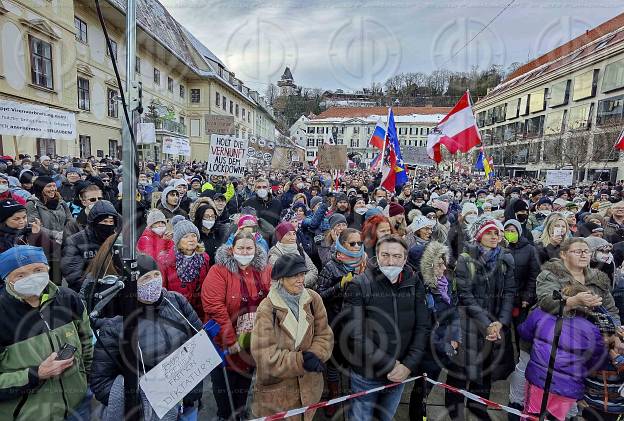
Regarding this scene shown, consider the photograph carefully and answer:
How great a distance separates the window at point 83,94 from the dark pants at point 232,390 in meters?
22.8

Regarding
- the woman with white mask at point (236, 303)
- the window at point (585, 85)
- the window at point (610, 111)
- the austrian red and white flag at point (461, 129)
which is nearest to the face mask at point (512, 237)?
the woman with white mask at point (236, 303)

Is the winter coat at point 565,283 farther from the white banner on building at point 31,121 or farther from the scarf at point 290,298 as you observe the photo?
the white banner on building at point 31,121

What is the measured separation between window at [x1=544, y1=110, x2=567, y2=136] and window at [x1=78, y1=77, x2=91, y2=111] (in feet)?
133

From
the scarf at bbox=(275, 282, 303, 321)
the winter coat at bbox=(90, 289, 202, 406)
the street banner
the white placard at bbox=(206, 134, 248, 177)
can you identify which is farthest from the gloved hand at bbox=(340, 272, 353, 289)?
the street banner

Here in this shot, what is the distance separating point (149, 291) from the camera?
238cm

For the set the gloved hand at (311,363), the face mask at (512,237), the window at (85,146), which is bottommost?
the gloved hand at (311,363)

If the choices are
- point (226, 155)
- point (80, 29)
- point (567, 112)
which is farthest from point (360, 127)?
point (226, 155)

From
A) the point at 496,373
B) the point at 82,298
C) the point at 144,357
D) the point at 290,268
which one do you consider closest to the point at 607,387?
the point at 496,373

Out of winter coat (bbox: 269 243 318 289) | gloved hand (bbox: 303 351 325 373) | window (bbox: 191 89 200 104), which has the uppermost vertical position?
window (bbox: 191 89 200 104)

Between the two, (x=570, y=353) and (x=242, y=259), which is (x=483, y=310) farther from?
(x=242, y=259)

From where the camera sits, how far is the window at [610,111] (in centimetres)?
2933

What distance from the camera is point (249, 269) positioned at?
3.19 m

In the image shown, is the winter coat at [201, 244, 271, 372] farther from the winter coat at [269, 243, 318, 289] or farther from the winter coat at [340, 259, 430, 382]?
the winter coat at [340, 259, 430, 382]

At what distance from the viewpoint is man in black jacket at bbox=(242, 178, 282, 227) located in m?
6.66
